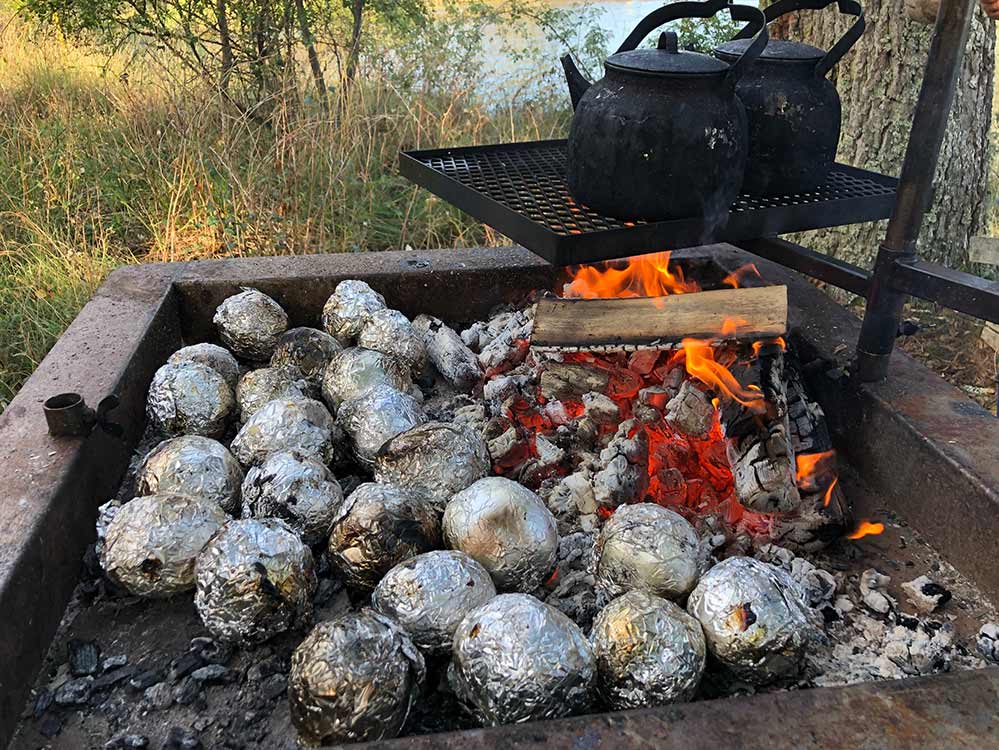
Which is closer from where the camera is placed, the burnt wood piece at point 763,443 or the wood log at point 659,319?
the burnt wood piece at point 763,443

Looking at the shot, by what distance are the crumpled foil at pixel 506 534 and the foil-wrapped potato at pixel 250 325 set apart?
1415mm

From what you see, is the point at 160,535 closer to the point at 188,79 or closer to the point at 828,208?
the point at 828,208

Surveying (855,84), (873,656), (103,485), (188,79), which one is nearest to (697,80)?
(873,656)

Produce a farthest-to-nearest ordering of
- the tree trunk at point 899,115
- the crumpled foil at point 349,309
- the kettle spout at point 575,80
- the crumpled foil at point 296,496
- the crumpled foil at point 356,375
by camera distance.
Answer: the tree trunk at point 899,115 → the crumpled foil at point 349,309 → the crumpled foil at point 356,375 → the kettle spout at point 575,80 → the crumpled foil at point 296,496

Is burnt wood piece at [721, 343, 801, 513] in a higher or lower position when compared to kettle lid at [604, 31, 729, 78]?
lower

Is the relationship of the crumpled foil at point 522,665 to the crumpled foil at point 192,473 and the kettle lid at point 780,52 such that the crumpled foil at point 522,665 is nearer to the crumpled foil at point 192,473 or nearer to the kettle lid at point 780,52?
the crumpled foil at point 192,473

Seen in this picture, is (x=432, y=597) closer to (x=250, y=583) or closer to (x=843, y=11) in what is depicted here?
(x=250, y=583)

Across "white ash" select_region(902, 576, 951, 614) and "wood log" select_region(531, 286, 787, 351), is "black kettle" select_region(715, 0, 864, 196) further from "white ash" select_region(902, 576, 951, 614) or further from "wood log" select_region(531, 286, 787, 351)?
"white ash" select_region(902, 576, 951, 614)

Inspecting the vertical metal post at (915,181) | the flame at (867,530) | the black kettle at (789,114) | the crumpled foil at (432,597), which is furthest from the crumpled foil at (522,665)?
the black kettle at (789,114)

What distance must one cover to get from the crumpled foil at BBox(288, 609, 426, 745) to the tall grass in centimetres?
307

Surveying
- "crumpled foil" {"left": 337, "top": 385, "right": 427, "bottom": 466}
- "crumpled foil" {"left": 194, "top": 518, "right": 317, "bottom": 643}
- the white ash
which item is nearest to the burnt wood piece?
the white ash

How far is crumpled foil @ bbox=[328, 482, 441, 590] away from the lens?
2006 millimetres

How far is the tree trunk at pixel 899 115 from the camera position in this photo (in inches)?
157

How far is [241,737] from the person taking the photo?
5.75 ft
